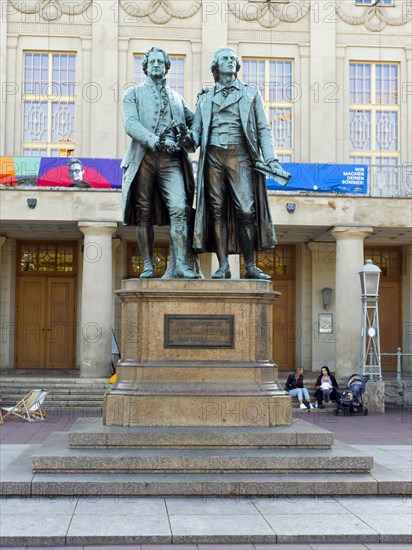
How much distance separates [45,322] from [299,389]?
1118 centimetres

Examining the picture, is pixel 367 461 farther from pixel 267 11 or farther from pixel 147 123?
pixel 267 11

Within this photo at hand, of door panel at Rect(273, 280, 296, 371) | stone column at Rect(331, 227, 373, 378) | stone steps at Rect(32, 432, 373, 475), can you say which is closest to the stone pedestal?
stone steps at Rect(32, 432, 373, 475)

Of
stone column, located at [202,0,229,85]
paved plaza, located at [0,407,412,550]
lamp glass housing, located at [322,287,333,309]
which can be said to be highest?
stone column, located at [202,0,229,85]

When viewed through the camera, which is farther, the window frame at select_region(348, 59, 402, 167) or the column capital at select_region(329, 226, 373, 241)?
the window frame at select_region(348, 59, 402, 167)

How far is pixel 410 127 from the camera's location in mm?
30234

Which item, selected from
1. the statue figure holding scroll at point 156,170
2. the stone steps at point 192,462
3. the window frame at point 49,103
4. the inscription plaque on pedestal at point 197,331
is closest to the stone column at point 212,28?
the window frame at point 49,103

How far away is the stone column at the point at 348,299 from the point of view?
2548cm

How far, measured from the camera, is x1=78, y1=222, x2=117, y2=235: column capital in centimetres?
2483

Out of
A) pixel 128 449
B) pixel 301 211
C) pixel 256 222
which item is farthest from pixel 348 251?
pixel 128 449

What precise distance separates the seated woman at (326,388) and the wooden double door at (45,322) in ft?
34.5

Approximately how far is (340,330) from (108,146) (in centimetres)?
1007

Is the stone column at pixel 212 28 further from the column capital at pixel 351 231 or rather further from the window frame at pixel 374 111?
the column capital at pixel 351 231

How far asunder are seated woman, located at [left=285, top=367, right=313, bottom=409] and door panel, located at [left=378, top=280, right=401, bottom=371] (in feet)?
28.6

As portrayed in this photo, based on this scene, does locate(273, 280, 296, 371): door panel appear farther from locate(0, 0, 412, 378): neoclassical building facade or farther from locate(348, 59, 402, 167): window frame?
locate(348, 59, 402, 167): window frame
